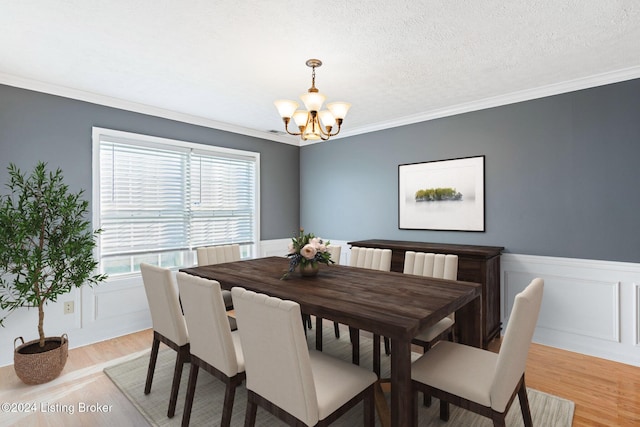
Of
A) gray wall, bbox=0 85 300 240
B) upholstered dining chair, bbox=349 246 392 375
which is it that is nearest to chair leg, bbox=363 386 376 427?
upholstered dining chair, bbox=349 246 392 375

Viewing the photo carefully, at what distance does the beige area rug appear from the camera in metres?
2.02

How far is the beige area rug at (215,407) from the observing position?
79.6 inches

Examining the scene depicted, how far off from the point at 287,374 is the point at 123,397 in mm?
1671

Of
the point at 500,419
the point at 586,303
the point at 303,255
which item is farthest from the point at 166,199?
the point at 586,303

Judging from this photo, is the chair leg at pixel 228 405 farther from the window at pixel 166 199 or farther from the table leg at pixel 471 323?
the window at pixel 166 199

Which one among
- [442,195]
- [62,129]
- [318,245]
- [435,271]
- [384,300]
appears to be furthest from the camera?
[442,195]

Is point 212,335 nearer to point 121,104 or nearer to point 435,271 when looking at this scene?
point 435,271

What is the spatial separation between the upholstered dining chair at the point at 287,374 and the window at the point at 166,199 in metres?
2.62

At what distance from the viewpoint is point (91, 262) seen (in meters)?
2.80

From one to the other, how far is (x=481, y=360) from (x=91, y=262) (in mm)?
3059

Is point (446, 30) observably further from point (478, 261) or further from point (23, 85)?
point (23, 85)

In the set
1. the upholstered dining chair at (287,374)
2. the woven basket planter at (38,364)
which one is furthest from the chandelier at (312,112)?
the woven basket planter at (38,364)

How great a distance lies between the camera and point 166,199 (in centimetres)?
383

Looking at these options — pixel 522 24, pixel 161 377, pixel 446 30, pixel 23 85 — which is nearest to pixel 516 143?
pixel 522 24
